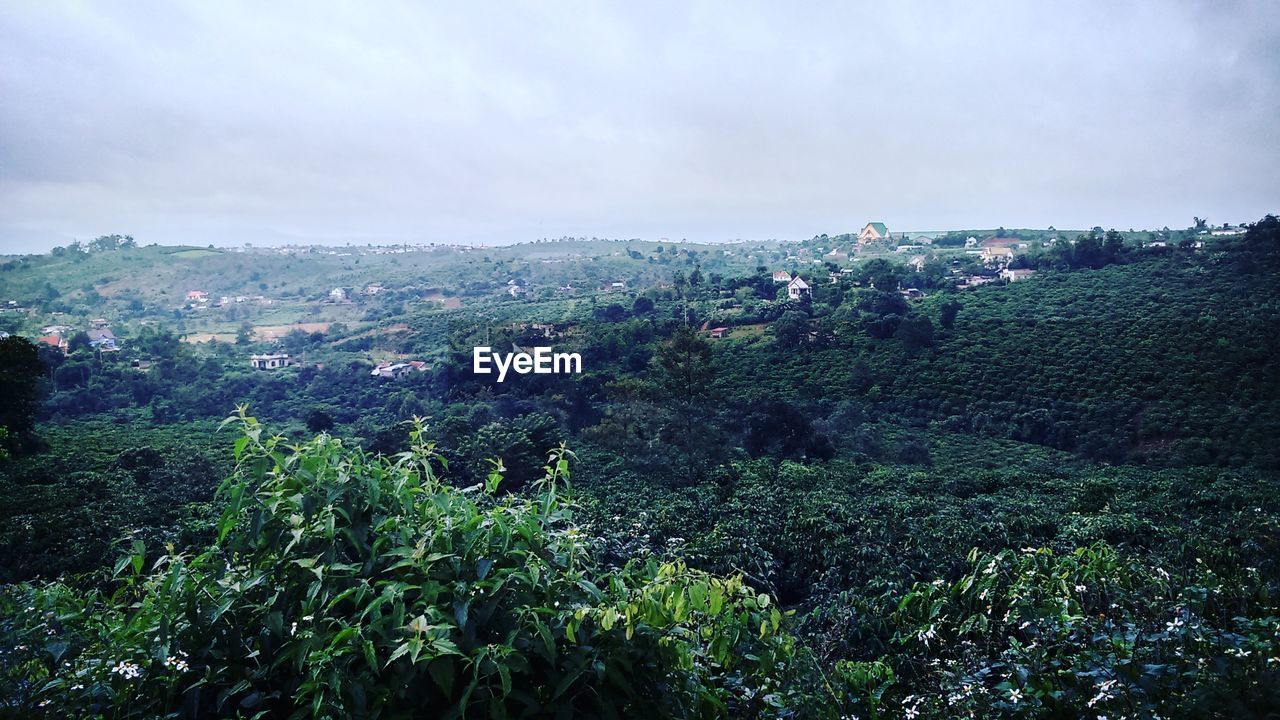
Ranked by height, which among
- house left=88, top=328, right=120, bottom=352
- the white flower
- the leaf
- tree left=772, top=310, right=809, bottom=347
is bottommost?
tree left=772, top=310, right=809, bottom=347

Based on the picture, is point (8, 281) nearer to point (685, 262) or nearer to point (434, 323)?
point (434, 323)

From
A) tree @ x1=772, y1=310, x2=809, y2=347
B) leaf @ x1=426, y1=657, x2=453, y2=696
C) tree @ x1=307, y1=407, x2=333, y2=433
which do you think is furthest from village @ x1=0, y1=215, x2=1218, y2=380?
leaf @ x1=426, y1=657, x2=453, y2=696

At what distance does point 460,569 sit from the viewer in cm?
134

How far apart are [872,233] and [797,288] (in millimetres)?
8768

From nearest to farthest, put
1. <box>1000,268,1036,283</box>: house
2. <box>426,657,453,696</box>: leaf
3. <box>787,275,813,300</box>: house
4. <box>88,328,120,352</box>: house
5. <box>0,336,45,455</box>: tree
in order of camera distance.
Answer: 1. <box>426,657,453,696</box>: leaf
2. <box>0,336,45,455</box>: tree
3. <box>88,328,120,352</box>: house
4. <box>1000,268,1036,283</box>: house
5. <box>787,275,813,300</box>: house

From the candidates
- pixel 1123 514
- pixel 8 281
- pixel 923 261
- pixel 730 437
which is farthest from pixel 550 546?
pixel 923 261

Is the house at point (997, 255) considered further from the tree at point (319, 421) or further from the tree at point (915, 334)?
the tree at point (319, 421)

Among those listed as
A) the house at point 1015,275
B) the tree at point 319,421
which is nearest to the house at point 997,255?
the house at point 1015,275

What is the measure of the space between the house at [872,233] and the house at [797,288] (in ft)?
26.1

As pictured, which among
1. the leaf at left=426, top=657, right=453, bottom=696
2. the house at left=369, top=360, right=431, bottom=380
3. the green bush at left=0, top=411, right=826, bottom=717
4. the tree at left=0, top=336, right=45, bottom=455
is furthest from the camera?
the house at left=369, top=360, right=431, bottom=380

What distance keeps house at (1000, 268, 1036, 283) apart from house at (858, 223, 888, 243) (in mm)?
7608

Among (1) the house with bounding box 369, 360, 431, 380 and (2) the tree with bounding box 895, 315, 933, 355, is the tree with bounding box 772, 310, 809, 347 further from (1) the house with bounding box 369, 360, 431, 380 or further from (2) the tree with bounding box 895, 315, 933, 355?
(1) the house with bounding box 369, 360, 431, 380

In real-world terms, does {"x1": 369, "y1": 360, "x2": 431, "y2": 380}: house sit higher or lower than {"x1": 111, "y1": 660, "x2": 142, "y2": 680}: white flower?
lower

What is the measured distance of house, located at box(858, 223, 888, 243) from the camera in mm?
21469
